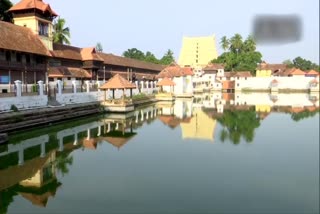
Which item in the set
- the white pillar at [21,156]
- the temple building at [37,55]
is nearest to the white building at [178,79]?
the temple building at [37,55]

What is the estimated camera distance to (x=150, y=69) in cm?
5722

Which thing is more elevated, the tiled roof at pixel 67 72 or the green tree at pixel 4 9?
the green tree at pixel 4 9

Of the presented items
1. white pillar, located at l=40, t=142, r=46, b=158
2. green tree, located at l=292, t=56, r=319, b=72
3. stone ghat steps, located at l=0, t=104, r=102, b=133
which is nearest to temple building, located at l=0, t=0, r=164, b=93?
stone ghat steps, located at l=0, t=104, r=102, b=133

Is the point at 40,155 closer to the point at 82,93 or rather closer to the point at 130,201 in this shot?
the point at 130,201

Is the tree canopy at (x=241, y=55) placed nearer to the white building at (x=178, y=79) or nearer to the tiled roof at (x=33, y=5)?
the white building at (x=178, y=79)

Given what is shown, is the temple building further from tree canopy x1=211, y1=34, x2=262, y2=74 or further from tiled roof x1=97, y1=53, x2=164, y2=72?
tree canopy x1=211, y1=34, x2=262, y2=74

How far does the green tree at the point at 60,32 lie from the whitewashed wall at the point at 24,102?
900 inches

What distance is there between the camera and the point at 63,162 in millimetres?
12062

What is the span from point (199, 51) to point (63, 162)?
322 ft

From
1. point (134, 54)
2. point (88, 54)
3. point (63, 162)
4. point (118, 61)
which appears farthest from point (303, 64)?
point (63, 162)

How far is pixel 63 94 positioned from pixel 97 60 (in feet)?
49.0

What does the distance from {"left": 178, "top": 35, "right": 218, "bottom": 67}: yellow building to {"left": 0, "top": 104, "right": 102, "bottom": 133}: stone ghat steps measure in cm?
8401

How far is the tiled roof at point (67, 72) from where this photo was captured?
30.4 m

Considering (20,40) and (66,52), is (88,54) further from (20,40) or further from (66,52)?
(20,40)
